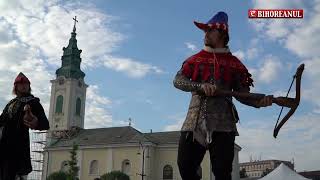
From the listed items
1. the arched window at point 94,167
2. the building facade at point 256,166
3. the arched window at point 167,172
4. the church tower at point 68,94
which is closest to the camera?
the arched window at point 167,172

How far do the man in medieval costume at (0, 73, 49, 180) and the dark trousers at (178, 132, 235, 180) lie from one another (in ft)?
6.35

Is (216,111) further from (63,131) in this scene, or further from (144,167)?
(63,131)

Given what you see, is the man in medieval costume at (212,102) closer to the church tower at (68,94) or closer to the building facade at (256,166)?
the church tower at (68,94)

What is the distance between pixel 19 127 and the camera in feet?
20.0

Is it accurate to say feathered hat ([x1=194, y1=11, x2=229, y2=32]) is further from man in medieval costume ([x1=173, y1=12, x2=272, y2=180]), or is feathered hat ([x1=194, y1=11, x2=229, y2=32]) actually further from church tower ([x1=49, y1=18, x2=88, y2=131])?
church tower ([x1=49, y1=18, x2=88, y2=131])

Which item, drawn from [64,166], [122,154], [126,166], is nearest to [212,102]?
[122,154]

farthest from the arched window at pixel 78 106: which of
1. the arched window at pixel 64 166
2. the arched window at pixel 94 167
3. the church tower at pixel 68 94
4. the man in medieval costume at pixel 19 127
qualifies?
the man in medieval costume at pixel 19 127

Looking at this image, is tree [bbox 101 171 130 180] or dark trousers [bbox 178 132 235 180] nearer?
dark trousers [bbox 178 132 235 180]

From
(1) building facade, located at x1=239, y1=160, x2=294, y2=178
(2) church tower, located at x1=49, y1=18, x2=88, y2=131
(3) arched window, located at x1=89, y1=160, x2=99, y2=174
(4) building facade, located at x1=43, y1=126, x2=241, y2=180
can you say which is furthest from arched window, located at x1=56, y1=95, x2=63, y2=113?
(1) building facade, located at x1=239, y1=160, x2=294, y2=178

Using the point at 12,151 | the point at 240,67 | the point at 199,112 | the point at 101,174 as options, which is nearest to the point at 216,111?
the point at 199,112

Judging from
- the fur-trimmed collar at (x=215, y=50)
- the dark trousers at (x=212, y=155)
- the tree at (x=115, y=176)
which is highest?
the tree at (x=115, y=176)

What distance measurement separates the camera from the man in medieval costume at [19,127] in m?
5.87

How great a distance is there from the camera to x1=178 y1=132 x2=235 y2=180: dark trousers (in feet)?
15.1

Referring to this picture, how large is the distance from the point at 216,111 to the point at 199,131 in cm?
26
